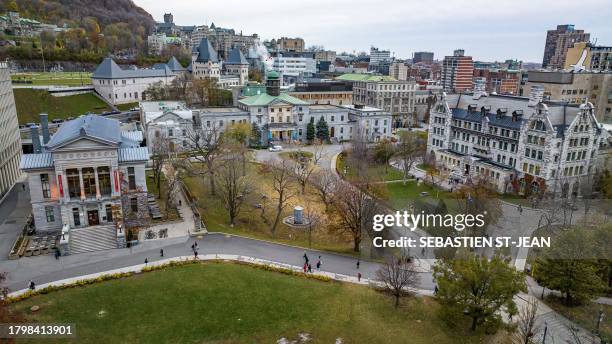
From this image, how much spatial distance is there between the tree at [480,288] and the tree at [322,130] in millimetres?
62045

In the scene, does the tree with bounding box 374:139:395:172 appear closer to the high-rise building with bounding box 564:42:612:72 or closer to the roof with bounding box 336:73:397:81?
the roof with bounding box 336:73:397:81

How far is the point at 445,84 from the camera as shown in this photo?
603 feet

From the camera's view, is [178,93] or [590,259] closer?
[590,259]

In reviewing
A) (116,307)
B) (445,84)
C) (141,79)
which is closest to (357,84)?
(141,79)

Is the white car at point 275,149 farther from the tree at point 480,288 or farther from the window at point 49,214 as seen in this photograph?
the tree at point 480,288

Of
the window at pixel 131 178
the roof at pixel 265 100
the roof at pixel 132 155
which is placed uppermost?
the roof at pixel 265 100

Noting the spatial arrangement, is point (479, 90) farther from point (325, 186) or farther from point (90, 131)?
point (90, 131)

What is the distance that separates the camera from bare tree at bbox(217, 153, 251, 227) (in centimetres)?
4444

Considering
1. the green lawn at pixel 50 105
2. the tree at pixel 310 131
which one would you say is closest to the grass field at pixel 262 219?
the tree at pixel 310 131

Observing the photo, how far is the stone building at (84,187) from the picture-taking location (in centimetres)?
3816

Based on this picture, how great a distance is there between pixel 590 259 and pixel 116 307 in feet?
113

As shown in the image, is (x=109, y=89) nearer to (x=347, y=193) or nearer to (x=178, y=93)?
(x=178, y=93)

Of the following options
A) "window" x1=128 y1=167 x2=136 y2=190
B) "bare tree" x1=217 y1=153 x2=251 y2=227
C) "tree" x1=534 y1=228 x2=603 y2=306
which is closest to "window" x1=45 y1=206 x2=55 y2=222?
"window" x1=128 y1=167 x2=136 y2=190

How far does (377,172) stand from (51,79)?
267ft
